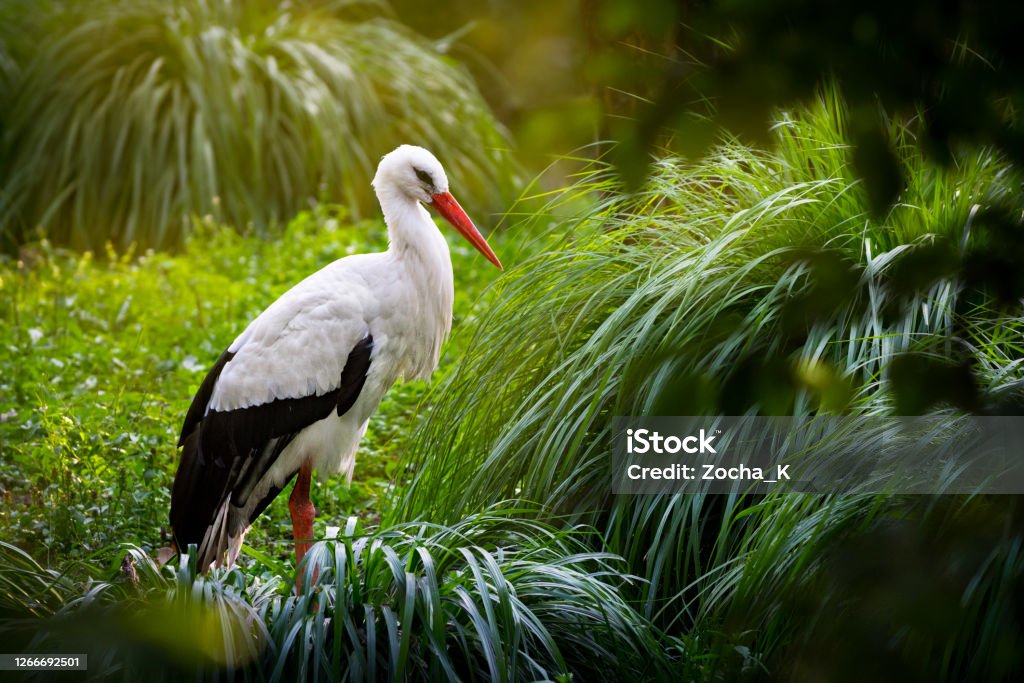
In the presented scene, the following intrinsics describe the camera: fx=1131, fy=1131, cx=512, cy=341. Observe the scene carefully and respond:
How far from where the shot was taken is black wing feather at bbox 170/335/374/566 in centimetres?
348

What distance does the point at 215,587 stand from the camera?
253 cm

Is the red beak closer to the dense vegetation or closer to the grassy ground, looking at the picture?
the dense vegetation

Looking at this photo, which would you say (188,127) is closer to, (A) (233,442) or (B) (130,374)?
(B) (130,374)

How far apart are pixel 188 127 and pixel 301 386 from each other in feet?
15.6

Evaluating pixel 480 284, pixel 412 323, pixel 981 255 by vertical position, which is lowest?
→ pixel 981 255

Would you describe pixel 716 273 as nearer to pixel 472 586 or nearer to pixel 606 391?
pixel 606 391

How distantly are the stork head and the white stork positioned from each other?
3 centimetres

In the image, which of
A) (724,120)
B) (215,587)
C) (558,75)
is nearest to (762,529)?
(215,587)

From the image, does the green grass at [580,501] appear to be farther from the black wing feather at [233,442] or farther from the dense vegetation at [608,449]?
the black wing feather at [233,442]

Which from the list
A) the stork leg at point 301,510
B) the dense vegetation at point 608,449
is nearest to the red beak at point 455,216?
the dense vegetation at point 608,449

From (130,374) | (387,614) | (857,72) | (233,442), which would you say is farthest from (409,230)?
(857,72)

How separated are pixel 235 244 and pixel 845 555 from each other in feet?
22.5

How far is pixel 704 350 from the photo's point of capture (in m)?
2.44

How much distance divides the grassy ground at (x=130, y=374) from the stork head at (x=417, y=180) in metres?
0.53
